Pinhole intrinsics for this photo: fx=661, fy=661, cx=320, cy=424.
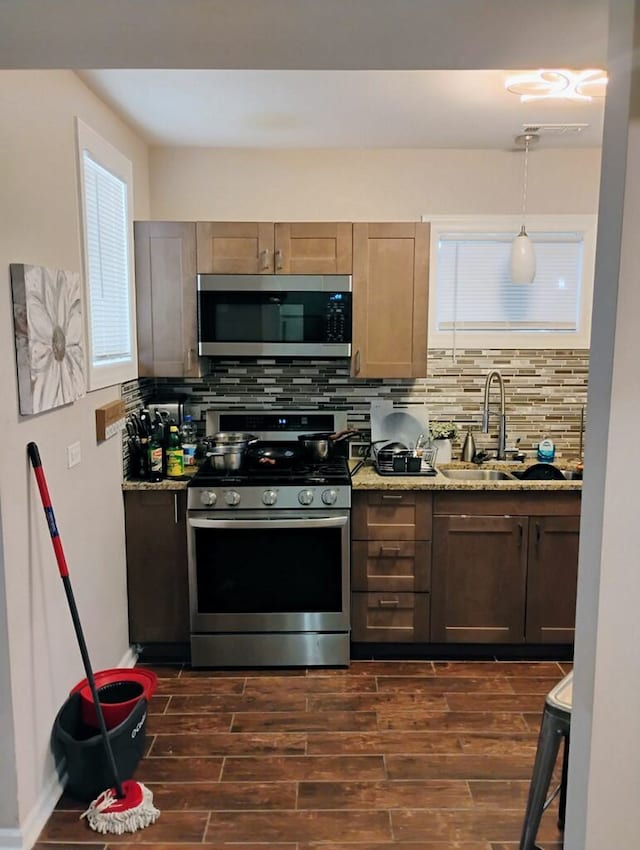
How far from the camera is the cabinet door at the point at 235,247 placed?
3324 mm

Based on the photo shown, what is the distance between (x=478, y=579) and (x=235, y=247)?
80.7 inches

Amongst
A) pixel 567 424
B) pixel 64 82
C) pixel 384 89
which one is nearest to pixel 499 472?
pixel 567 424

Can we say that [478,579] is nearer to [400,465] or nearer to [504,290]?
[400,465]

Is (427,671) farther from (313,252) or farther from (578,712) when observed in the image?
(313,252)

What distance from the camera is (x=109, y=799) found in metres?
2.22

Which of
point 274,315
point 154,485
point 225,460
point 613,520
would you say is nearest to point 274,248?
point 274,315

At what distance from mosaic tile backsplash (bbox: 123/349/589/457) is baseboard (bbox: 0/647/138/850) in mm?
1931

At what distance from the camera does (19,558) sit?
6.73 ft

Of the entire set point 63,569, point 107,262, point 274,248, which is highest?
point 274,248

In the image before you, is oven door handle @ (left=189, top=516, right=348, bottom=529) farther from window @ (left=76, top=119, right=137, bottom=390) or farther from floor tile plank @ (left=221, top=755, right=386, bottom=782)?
floor tile plank @ (left=221, top=755, right=386, bottom=782)

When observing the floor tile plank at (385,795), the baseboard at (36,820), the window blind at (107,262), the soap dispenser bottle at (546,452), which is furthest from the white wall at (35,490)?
the soap dispenser bottle at (546,452)

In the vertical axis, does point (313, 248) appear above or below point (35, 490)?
above

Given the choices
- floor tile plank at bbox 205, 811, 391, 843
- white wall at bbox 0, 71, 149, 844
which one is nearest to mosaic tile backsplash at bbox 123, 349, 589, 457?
white wall at bbox 0, 71, 149, 844

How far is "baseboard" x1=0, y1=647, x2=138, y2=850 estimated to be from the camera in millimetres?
2062
